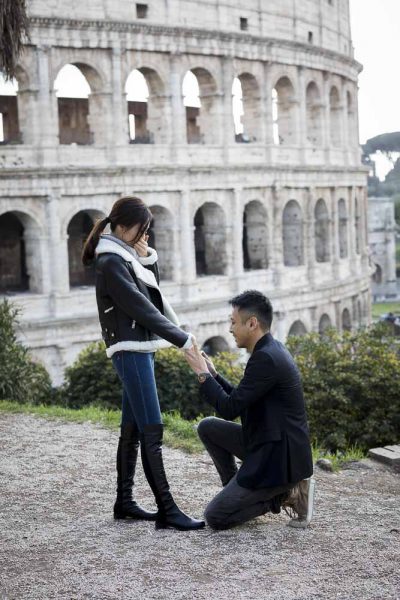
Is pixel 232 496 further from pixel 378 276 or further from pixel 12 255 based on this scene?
pixel 378 276

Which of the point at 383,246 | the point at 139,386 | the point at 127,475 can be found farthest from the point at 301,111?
the point at 383,246

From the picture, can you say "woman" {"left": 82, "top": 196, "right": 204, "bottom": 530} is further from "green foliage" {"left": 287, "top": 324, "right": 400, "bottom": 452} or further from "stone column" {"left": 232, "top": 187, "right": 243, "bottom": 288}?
"stone column" {"left": 232, "top": 187, "right": 243, "bottom": 288}

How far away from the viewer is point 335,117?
32.1 m

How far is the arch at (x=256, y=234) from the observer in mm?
27844

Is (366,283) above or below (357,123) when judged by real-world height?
below

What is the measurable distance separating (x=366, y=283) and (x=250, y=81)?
899cm

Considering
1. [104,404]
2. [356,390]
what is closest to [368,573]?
[356,390]

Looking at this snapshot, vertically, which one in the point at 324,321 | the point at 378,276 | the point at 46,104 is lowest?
the point at 378,276

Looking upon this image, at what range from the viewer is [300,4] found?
2848cm

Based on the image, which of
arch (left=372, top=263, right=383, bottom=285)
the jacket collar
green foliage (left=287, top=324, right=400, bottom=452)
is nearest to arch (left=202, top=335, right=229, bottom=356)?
green foliage (left=287, top=324, right=400, bottom=452)

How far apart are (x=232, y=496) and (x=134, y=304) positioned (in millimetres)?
1302

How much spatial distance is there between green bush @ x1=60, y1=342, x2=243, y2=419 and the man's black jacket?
28.5ft

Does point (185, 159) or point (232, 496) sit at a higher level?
point (185, 159)

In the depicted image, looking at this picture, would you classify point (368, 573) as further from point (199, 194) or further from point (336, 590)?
→ point (199, 194)
